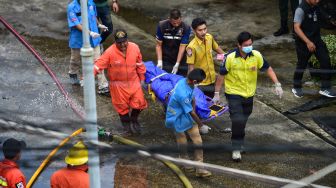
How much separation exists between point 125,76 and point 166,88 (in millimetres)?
574

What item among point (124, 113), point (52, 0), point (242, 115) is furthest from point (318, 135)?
point (52, 0)

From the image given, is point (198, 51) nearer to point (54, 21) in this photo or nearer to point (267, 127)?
point (267, 127)

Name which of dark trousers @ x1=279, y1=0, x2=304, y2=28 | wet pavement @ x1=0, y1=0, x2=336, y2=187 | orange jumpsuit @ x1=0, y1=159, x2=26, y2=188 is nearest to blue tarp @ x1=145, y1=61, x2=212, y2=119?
wet pavement @ x1=0, y1=0, x2=336, y2=187

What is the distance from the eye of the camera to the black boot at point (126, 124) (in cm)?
814

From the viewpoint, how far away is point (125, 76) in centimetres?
807

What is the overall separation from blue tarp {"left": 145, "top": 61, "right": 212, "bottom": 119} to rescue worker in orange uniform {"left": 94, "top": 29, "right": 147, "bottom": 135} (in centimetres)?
15

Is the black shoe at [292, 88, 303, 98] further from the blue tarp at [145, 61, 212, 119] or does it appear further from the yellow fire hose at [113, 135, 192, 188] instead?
the yellow fire hose at [113, 135, 192, 188]

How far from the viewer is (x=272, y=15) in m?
12.8

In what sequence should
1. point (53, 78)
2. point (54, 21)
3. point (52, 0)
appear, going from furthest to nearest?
1. point (52, 0)
2. point (54, 21)
3. point (53, 78)

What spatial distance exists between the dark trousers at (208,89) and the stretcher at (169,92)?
0.19 meters

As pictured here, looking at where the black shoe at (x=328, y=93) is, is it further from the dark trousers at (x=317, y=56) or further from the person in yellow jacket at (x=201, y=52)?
the person in yellow jacket at (x=201, y=52)

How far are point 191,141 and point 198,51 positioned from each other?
3.85 feet

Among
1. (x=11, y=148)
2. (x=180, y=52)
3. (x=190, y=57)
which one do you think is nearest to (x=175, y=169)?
(x=190, y=57)

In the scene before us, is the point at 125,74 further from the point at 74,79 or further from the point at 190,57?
the point at 74,79
